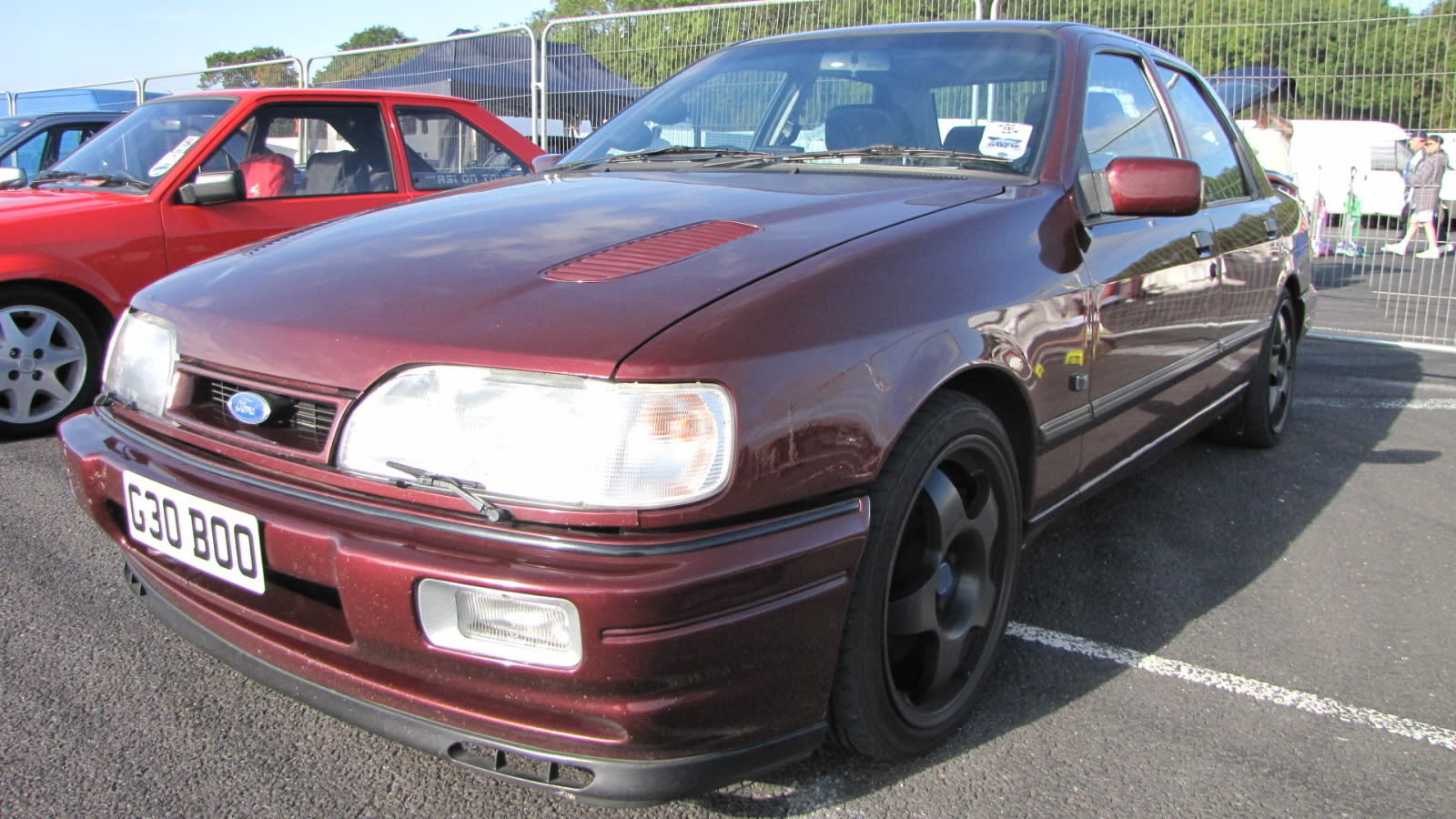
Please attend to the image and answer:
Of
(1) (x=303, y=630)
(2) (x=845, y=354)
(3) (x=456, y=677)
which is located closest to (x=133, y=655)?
(1) (x=303, y=630)

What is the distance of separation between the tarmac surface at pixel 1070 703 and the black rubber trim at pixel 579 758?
0.30 meters

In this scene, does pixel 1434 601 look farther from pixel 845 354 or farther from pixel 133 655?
pixel 133 655

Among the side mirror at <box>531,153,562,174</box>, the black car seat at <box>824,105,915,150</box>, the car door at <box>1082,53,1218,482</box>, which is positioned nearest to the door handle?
the car door at <box>1082,53,1218,482</box>

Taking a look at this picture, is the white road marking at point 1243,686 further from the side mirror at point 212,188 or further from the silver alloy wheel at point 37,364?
the silver alloy wheel at point 37,364

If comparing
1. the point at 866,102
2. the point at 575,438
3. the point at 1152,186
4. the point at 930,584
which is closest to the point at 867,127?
the point at 866,102

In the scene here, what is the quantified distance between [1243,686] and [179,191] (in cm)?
457

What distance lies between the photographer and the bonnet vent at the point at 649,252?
6.08 ft

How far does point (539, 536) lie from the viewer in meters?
1.56

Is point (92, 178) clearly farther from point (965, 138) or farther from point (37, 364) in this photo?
point (965, 138)

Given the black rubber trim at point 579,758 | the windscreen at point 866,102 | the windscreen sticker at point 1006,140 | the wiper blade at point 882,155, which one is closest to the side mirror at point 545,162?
the windscreen at point 866,102

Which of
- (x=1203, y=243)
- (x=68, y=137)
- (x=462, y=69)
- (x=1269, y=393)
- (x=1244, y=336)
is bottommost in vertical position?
(x=1269, y=393)

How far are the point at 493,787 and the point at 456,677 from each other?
49 cm

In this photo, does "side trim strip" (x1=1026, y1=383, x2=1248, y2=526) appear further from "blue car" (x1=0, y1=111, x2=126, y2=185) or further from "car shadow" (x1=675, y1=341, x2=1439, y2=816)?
"blue car" (x1=0, y1=111, x2=126, y2=185)

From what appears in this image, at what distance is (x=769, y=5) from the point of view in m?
8.81
